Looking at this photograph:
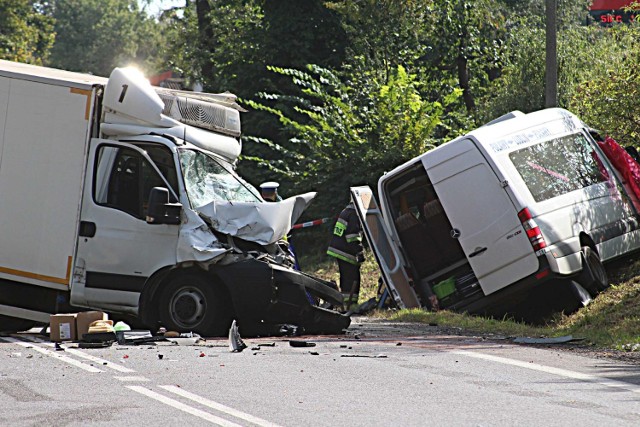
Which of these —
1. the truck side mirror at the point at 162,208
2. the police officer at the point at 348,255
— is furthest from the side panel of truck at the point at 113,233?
the police officer at the point at 348,255

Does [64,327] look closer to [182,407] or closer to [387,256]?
[182,407]

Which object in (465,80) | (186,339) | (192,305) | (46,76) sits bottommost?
(186,339)

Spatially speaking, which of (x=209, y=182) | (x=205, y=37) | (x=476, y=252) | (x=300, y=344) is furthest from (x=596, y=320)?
(x=205, y=37)

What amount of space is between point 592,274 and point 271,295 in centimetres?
422

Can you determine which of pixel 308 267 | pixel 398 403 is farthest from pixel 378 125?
pixel 398 403

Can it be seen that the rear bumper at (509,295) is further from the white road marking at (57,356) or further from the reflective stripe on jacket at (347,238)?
the white road marking at (57,356)

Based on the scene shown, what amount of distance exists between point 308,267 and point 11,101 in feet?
37.8

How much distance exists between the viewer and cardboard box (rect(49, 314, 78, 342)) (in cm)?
1134

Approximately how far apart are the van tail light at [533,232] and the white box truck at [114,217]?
8.26ft

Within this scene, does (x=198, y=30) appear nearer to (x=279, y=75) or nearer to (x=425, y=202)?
(x=279, y=75)

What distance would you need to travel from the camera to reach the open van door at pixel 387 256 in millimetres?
14367

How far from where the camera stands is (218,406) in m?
7.30

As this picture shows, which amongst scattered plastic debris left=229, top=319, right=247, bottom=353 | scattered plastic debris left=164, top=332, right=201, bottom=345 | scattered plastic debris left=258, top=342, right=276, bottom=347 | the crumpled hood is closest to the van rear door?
the crumpled hood

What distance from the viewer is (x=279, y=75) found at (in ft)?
90.1
